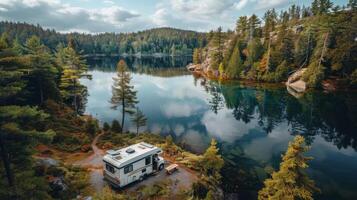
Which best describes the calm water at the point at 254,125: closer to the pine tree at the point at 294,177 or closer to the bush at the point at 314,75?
the bush at the point at 314,75

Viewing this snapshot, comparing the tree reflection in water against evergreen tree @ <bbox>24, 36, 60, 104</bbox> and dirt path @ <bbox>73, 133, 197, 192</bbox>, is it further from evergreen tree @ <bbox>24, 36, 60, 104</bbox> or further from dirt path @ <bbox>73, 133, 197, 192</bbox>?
evergreen tree @ <bbox>24, 36, 60, 104</bbox>

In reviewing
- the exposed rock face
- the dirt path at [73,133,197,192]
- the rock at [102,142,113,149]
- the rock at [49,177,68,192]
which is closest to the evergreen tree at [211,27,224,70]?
the exposed rock face

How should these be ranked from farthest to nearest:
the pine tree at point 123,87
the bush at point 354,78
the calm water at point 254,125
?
1. the bush at point 354,78
2. the pine tree at point 123,87
3. the calm water at point 254,125

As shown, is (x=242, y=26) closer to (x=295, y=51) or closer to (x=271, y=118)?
(x=295, y=51)

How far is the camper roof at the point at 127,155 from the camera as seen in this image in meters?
19.4

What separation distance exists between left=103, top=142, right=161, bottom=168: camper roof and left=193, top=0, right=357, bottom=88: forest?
188 ft

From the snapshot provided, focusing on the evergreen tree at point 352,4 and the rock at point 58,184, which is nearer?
A: the rock at point 58,184

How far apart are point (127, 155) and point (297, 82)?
200 feet

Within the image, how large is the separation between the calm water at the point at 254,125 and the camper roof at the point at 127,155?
27.1 feet

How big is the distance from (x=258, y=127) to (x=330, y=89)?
36515 millimetres

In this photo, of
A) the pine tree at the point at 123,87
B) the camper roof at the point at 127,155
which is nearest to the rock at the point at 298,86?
the pine tree at the point at 123,87

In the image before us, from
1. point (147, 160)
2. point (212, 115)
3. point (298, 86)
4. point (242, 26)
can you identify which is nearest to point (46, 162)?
point (147, 160)

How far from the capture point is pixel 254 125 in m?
40.1

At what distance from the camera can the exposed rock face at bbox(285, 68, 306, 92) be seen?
214 feet
